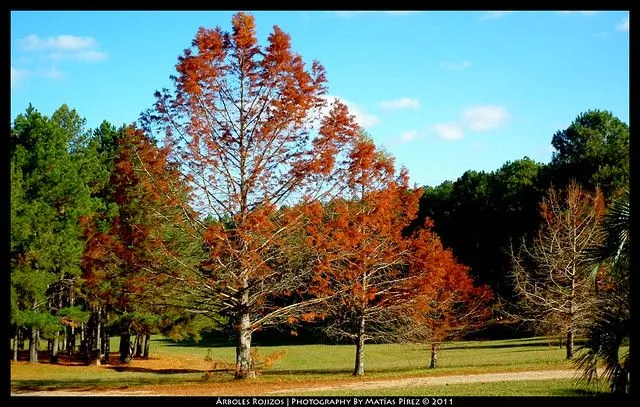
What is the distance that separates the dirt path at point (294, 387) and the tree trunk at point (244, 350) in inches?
47.6

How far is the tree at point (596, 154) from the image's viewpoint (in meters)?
42.0

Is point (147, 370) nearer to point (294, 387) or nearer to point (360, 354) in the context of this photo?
point (360, 354)

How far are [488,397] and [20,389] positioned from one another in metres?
14.3

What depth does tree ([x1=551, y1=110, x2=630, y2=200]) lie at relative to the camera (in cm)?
4200

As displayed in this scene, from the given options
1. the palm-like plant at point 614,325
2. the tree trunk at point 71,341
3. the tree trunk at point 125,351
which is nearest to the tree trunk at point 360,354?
the palm-like plant at point 614,325

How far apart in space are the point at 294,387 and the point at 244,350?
2282 millimetres

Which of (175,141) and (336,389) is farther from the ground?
(175,141)

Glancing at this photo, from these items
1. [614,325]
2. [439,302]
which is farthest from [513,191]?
[614,325]

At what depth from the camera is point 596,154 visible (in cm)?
4412

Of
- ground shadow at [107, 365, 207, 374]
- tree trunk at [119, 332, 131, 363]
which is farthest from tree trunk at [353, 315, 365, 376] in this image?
tree trunk at [119, 332, 131, 363]

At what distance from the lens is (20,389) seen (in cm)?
1825

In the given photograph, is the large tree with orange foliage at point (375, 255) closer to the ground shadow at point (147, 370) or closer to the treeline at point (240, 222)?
the treeline at point (240, 222)
